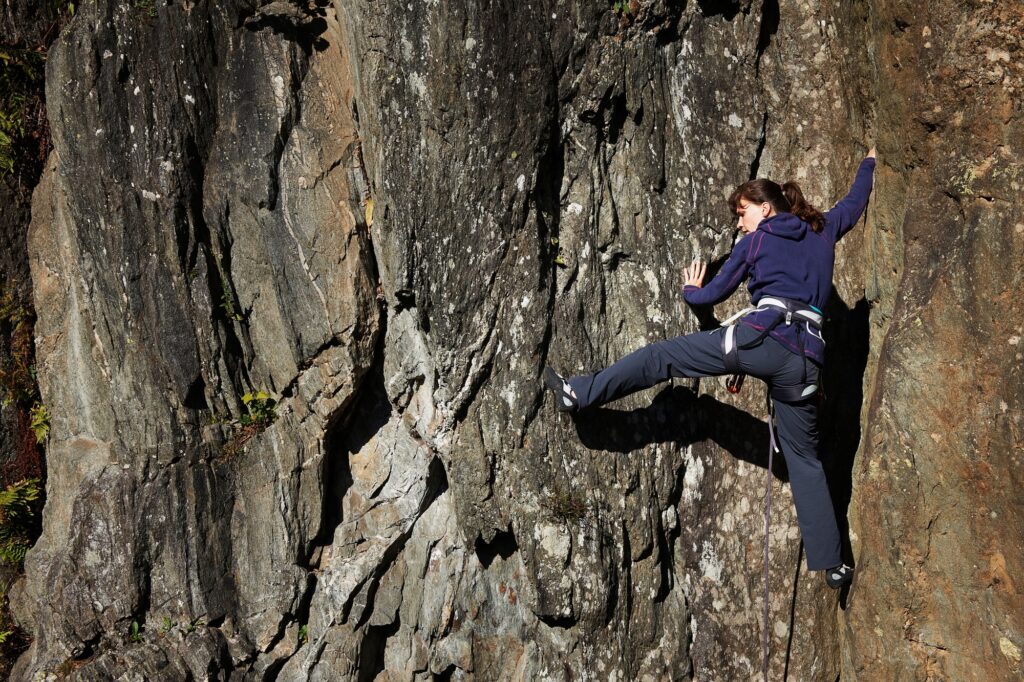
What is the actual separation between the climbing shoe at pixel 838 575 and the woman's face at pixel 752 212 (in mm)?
2795

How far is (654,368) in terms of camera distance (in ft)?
21.3

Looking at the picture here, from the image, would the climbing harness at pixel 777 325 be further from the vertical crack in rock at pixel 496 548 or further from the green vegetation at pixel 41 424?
the green vegetation at pixel 41 424

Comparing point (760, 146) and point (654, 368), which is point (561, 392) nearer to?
point (654, 368)

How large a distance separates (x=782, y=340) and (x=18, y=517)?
7.58 m

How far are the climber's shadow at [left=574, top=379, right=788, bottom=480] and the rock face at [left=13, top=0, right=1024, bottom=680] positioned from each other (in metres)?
0.03

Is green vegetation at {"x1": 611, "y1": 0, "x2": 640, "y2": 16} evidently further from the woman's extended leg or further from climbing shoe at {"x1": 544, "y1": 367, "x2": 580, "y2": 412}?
climbing shoe at {"x1": 544, "y1": 367, "x2": 580, "y2": 412}

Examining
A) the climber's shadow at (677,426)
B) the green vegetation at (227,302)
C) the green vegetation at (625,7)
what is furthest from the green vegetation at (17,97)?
the climber's shadow at (677,426)

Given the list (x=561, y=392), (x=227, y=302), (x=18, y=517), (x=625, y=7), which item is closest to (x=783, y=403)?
(x=561, y=392)

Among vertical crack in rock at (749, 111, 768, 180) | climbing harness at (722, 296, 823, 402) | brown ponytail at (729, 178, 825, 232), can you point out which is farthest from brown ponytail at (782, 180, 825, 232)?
vertical crack in rock at (749, 111, 768, 180)

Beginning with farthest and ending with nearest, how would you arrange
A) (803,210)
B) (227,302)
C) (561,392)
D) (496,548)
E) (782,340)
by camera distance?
(227,302), (496,548), (561,392), (803,210), (782,340)

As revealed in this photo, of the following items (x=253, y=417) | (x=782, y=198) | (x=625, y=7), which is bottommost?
(x=253, y=417)

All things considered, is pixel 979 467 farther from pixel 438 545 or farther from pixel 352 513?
pixel 352 513

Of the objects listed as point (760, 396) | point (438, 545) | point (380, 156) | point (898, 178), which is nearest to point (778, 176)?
point (898, 178)

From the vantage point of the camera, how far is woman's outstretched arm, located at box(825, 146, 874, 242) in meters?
6.42
